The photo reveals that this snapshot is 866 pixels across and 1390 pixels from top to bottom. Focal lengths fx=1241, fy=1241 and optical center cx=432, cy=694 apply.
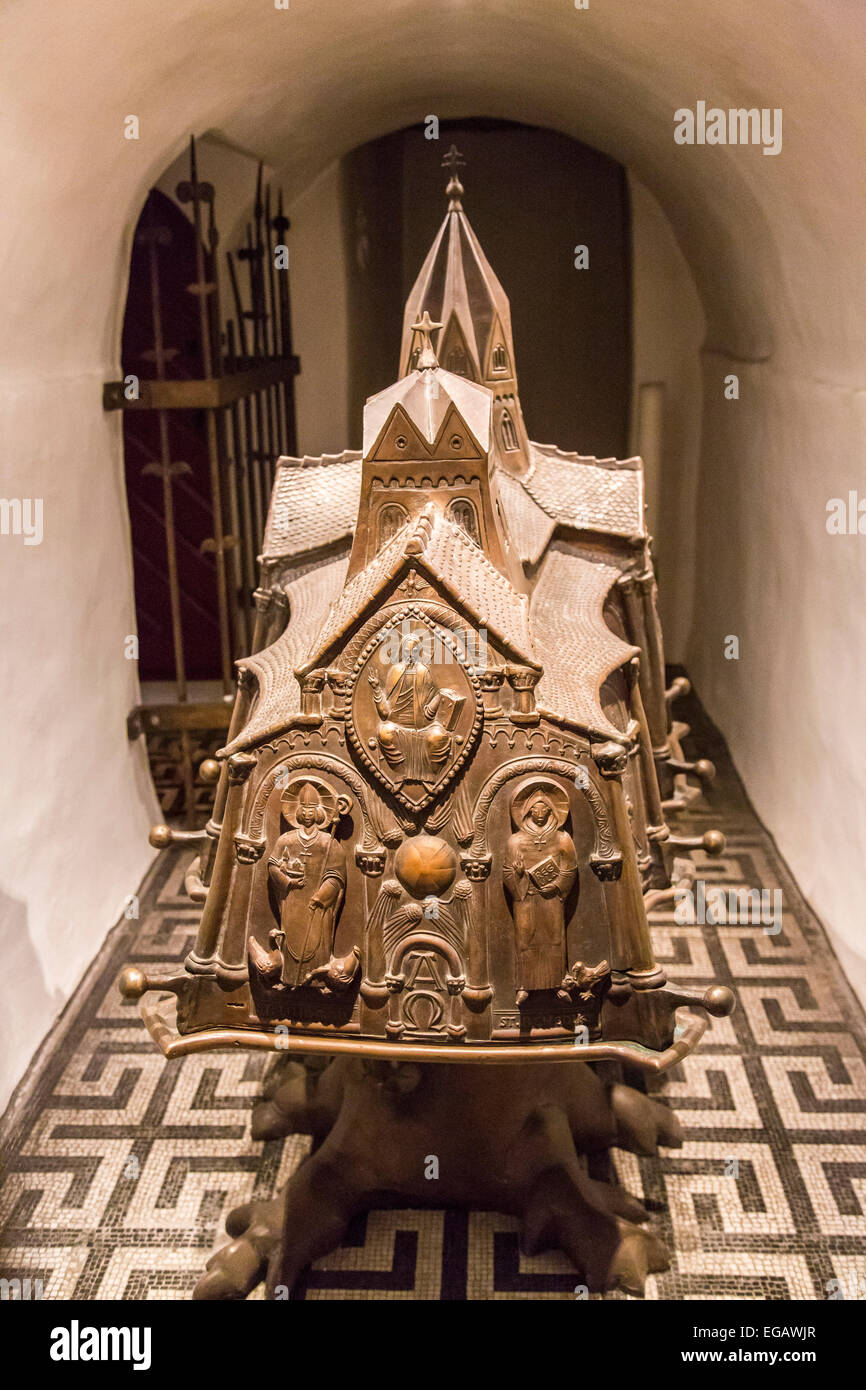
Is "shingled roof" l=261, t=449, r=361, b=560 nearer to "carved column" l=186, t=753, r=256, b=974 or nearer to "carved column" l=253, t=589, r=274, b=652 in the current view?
"carved column" l=253, t=589, r=274, b=652

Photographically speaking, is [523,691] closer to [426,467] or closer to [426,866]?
[426,866]

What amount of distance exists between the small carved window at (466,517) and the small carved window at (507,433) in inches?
44.0

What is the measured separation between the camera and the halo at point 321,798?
10.1ft

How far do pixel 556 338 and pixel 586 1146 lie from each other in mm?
5574

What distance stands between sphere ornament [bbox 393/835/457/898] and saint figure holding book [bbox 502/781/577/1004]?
0.14 metres

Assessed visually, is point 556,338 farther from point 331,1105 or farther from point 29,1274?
point 29,1274

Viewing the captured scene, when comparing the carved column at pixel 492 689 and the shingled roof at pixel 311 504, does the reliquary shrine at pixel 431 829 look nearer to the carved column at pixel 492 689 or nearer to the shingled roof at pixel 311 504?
the carved column at pixel 492 689

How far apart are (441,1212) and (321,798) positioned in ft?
5.27

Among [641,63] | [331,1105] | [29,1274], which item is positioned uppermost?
Answer: [641,63]

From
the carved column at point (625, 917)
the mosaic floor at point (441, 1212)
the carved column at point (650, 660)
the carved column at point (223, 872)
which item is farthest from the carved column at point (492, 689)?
the mosaic floor at point (441, 1212)

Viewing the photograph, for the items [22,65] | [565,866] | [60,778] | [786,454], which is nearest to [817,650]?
[786,454]

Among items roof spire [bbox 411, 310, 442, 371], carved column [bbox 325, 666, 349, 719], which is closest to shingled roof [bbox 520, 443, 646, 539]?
roof spire [bbox 411, 310, 442, 371]

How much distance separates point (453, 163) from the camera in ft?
14.7

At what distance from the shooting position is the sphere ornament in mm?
3057
